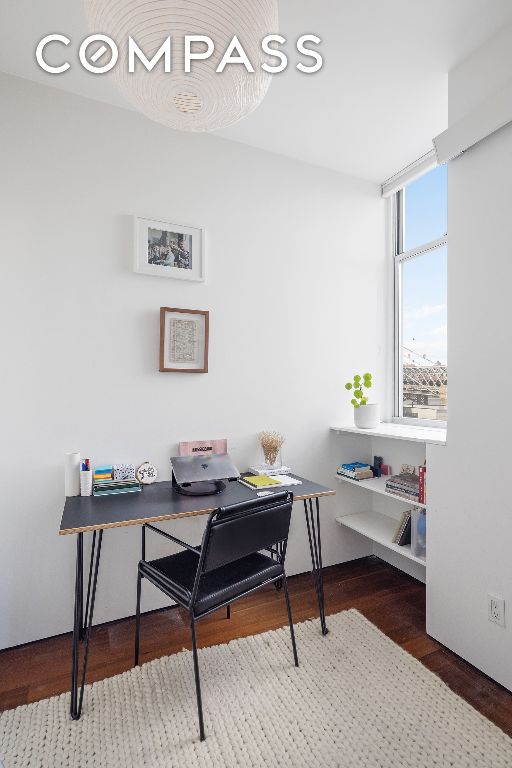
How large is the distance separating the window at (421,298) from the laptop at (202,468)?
4.53 feet

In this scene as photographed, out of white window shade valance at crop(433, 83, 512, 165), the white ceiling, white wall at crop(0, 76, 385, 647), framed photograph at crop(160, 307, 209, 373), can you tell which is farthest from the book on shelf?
the white ceiling

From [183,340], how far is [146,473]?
2.46ft

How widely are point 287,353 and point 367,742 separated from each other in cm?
190

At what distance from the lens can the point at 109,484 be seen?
2.03 meters

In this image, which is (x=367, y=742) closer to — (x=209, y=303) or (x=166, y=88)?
(x=209, y=303)

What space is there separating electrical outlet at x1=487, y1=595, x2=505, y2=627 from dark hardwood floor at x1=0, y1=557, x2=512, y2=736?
10.3 inches

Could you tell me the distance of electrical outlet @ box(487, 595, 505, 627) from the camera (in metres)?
1.71

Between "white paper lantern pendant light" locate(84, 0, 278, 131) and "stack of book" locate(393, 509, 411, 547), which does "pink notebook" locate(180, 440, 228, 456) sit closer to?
"stack of book" locate(393, 509, 411, 547)

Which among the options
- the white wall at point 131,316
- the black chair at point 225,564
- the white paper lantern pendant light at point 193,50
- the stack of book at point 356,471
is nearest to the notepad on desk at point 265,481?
the white wall at point 131,316

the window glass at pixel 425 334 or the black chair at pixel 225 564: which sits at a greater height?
the window glass at pixel 425 334

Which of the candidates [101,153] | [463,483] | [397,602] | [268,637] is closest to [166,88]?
[101,153]

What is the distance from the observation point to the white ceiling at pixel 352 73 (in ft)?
5.42

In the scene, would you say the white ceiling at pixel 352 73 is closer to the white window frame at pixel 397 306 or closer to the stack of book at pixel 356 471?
the white window frame at pixel 397 306

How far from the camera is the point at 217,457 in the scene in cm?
230
